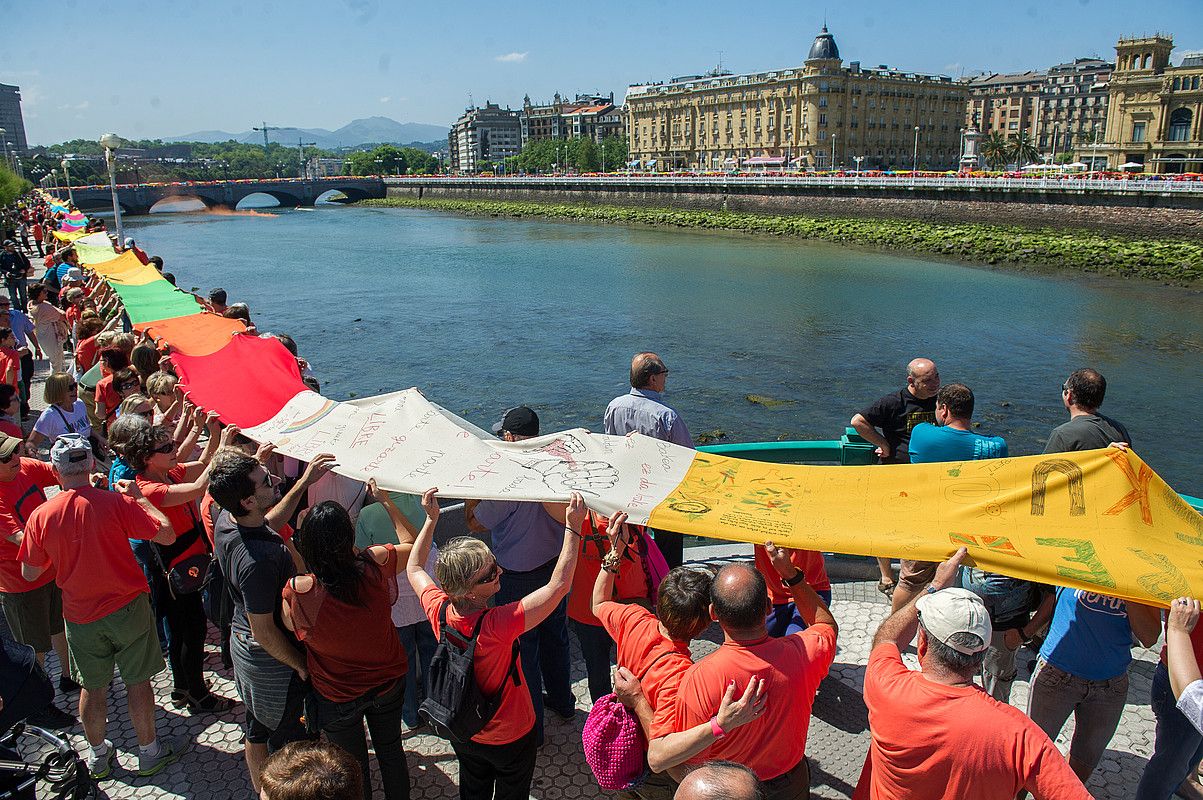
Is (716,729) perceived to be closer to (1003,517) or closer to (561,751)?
(1003,517)

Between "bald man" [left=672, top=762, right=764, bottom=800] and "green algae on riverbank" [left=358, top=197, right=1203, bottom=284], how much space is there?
129 ft

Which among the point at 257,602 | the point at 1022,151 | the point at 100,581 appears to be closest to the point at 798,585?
the point at 257,602

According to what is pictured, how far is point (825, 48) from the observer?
10869 centimetres

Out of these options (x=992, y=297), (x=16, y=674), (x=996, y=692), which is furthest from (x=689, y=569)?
(x=992, y=297)

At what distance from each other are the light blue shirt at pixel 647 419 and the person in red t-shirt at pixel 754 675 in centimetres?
225

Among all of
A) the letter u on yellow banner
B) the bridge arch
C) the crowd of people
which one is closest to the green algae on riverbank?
the letter u on yellow banner

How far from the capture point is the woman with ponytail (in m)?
3.22

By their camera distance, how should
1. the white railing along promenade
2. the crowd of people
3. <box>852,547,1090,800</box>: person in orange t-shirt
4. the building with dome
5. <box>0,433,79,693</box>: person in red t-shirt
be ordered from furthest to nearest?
1. the building with dome
2. the white railing along promenade
3. <box>0,433,79,693</box>: person in red t-shirt
4. the crowd of people
5. <box>852,547,1090,800</box>: person in orange t-shirt

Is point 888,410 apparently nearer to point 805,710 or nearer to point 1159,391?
point 805,710

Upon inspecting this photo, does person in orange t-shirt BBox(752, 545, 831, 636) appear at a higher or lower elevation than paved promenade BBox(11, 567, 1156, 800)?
higher

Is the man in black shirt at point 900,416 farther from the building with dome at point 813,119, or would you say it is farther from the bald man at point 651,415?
the building with dome at point 813,119

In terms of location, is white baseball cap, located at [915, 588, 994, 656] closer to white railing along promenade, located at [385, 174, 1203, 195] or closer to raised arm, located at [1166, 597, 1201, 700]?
raised arm, located at [1166, 597, 1201, 700]

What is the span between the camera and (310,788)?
2.12 meters

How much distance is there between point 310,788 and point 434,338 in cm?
2328
